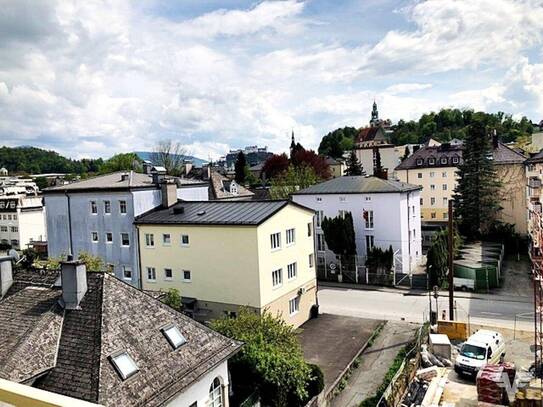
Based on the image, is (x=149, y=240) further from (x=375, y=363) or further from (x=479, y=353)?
(x=479, y=353)

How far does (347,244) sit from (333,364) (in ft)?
60.3

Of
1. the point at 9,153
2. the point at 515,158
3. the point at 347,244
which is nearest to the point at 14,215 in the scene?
the point at 347,244

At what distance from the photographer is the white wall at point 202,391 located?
13070 millimetres

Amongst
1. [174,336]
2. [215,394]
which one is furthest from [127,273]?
[215,394]

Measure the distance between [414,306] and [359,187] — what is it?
1294 cm

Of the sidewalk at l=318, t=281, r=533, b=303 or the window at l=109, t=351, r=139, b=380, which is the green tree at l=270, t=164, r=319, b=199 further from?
the window at l=109, t=351, r=139, b=380

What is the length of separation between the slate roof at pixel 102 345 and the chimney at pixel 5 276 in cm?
66

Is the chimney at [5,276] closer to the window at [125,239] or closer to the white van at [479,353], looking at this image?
the window at [125,239]

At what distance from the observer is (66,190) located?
3366 centimetres

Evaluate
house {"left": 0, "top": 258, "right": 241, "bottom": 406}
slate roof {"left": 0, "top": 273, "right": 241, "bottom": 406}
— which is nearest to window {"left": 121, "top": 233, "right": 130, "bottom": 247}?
house {"left": 0, "top": 258, "right": 241, "bottom": 406}

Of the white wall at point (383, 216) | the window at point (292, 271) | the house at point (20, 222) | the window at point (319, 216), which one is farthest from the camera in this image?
the house at point (20, 222)

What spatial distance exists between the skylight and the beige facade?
2150 inches

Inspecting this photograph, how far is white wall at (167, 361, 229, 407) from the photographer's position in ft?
42.9

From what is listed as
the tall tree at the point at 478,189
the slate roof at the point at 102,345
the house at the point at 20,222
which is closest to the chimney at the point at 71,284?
the slate roof at the point at 102,345
